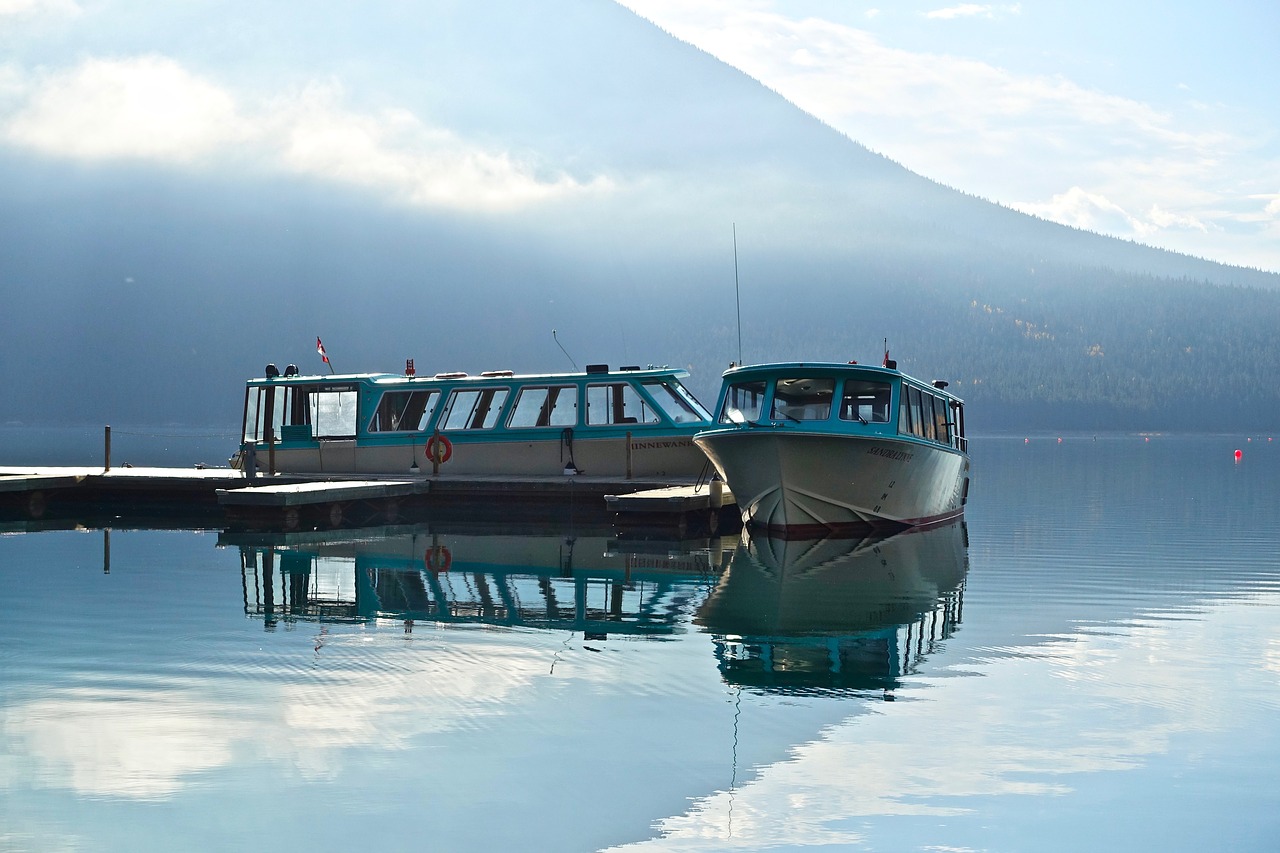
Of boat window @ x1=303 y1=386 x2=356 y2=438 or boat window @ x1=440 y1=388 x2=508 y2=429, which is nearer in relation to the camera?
boat window @ x1=440 y1=388 x2=508 y2=429

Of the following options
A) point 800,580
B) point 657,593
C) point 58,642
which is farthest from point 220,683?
point 800,580

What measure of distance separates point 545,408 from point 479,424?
1832mm

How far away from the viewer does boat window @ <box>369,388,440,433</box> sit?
1233 inches

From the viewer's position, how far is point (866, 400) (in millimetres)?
25062

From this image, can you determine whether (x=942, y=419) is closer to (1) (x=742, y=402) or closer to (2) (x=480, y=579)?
(1) (x=742, y=402)

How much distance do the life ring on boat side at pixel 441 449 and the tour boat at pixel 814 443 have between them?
7832mm

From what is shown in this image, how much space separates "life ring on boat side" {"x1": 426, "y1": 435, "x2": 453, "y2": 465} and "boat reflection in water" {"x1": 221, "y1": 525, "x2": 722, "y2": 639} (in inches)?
117

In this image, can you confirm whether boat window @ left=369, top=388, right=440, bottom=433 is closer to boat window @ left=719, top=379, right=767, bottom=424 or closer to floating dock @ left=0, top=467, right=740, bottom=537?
floating dock @ left=0, top=467, right=740, bottom=537

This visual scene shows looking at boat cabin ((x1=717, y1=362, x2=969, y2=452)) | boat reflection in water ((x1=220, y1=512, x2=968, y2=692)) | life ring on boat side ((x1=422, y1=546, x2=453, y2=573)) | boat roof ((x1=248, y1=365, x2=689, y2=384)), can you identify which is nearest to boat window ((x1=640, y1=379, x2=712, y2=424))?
boat roof ((x1=248, y1=365, x2=689, y2=384))

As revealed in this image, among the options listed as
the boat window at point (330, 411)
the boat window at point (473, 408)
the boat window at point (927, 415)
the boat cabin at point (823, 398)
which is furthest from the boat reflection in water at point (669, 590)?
the boat window at point (330, 411)

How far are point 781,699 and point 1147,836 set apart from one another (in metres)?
3.98

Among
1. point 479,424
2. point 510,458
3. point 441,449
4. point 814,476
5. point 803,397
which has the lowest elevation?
point 814,476

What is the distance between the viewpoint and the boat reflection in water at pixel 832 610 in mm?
13094

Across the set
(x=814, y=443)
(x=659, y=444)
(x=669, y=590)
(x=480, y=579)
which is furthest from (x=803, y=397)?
(x=480, y=579)
